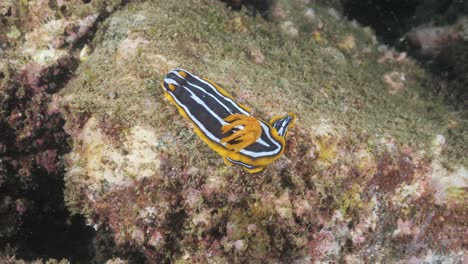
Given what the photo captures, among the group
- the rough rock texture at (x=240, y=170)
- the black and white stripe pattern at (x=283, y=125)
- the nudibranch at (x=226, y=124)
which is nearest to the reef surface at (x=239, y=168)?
the rough rock texture at (x=240, y=170)

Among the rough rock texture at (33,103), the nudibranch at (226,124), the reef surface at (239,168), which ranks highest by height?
the nudibranch at (226,124)

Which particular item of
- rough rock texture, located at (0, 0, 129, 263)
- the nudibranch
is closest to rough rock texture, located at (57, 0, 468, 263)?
the nudibranch

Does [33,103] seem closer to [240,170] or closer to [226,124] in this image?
[226,124]

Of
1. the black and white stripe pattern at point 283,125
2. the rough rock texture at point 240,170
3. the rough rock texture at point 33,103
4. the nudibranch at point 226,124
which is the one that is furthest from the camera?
the rough rock texture at point 33,103

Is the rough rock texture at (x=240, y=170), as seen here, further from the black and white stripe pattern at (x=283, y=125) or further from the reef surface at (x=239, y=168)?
the black and white stripe pattern at (x=283, y=125)

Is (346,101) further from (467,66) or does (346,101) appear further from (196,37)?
(467,66)

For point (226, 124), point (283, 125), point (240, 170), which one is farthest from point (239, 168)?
point (283, 125)
